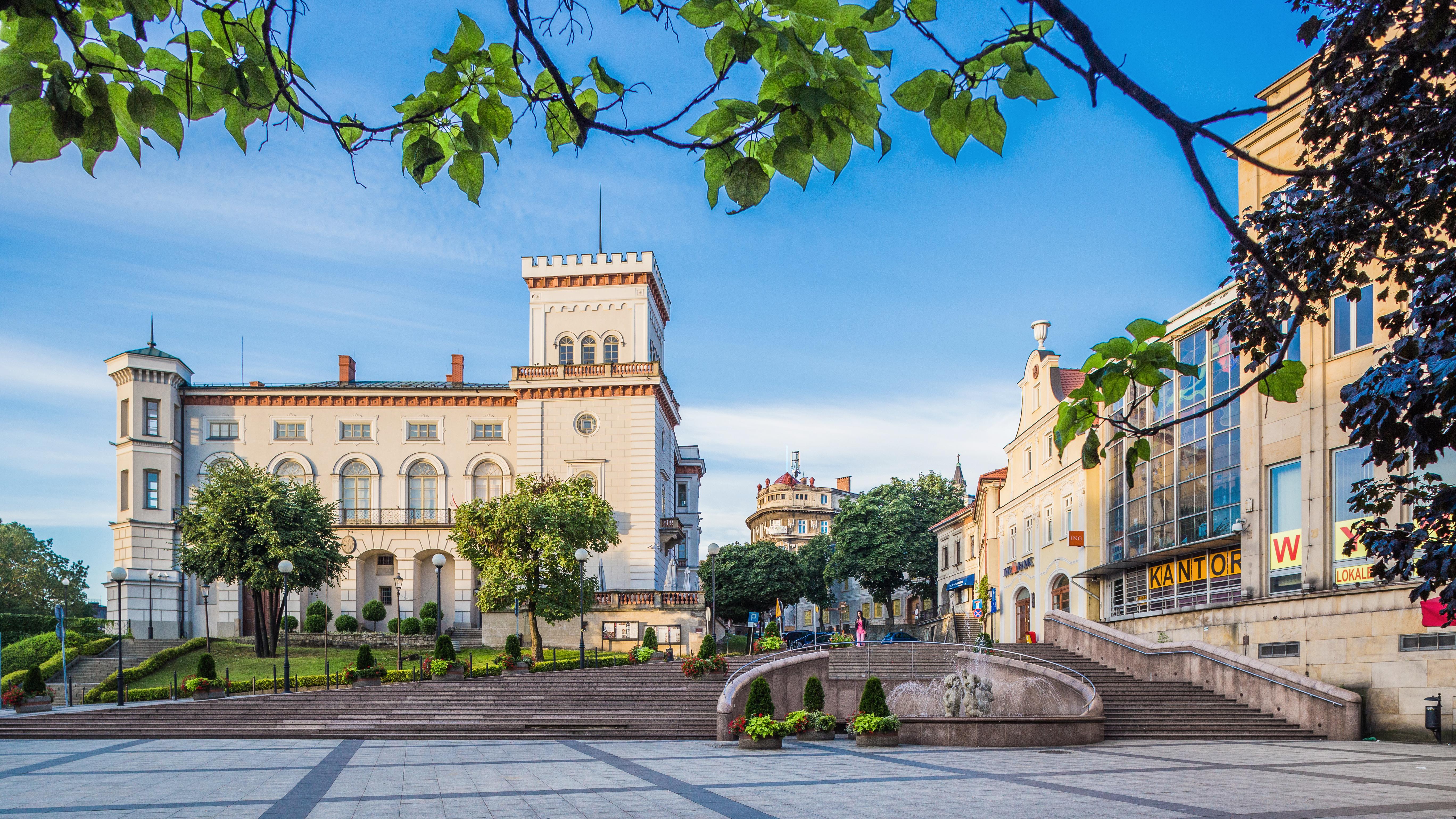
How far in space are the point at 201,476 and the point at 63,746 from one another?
3182cm

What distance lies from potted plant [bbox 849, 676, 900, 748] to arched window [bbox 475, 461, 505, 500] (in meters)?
34.1

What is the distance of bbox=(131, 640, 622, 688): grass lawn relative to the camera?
130ft

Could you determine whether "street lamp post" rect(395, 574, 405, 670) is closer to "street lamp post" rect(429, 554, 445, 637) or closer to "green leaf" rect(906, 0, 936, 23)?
"street lamp post" rect(429, 554, 445, 637)

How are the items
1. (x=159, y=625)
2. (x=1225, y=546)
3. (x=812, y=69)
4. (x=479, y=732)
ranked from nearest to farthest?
1. (x=812, y=69)
2. (x=479, y=732)
3. (x=1225, y=546)
4. (x=159, y=625)

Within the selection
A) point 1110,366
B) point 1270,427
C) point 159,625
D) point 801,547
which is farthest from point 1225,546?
point 801,547

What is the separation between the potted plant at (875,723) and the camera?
24.7 meters

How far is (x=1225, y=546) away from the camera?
103ft

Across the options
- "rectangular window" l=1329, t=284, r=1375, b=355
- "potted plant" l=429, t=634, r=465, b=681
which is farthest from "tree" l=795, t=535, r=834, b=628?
"rectangular window" l=1329, t=284, r=1375, b=355

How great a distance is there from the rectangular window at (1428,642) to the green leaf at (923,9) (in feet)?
80.0

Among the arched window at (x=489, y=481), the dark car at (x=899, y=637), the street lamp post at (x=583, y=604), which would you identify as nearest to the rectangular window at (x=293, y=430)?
the arched window at (x=489, y=481)

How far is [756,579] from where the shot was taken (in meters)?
87.4

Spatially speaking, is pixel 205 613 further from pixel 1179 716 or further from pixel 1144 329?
pixel 1144 329

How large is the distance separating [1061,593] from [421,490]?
33.1 meters

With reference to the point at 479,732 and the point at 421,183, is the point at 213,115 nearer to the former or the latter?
the point at 421,183
